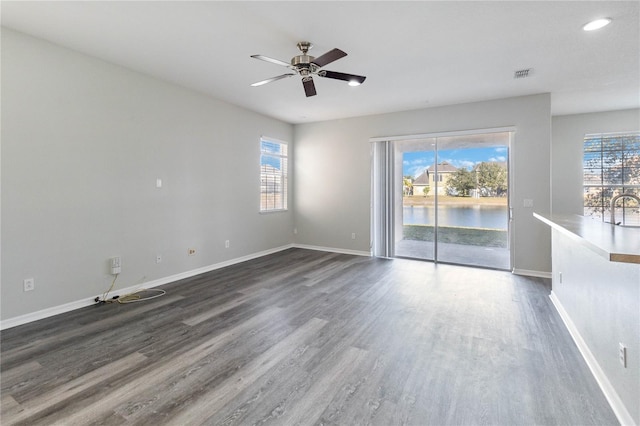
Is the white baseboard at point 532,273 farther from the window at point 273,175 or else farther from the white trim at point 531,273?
the window at point 273,175

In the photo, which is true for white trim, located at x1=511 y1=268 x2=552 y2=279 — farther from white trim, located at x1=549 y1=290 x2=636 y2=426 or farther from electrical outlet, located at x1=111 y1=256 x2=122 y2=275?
electrical outlet, located at x1=111 y1=256 x2=122 y2=275

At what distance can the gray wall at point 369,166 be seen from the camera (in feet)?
15.2

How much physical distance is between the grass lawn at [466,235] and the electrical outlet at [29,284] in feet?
18.6

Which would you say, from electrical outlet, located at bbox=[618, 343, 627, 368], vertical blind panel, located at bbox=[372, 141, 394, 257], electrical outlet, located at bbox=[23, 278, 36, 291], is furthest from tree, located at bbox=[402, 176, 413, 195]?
electrical outlet, located at bbox=[23, 278, 36, 291]

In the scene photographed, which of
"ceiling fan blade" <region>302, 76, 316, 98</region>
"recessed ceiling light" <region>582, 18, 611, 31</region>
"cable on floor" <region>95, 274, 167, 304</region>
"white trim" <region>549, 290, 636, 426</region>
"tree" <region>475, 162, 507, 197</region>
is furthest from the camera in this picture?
"tree" <region>475, 162, 507, 197</region>

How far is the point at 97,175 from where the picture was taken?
3.46 m

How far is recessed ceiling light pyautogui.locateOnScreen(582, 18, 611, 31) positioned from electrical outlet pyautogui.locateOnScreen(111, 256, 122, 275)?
18.5 feet

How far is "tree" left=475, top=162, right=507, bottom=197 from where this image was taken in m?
4.95

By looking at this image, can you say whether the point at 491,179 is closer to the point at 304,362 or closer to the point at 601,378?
the point at 601,378

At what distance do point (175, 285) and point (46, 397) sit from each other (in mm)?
2297

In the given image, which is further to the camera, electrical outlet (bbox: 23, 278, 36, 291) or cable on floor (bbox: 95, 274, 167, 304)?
cable on floor (bbox: 95, 274, 167, 304)

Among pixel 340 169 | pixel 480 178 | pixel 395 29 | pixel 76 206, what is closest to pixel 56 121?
pixel 76 206

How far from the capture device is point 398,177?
5.89 meters

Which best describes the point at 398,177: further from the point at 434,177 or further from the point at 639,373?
the point at 639,373
